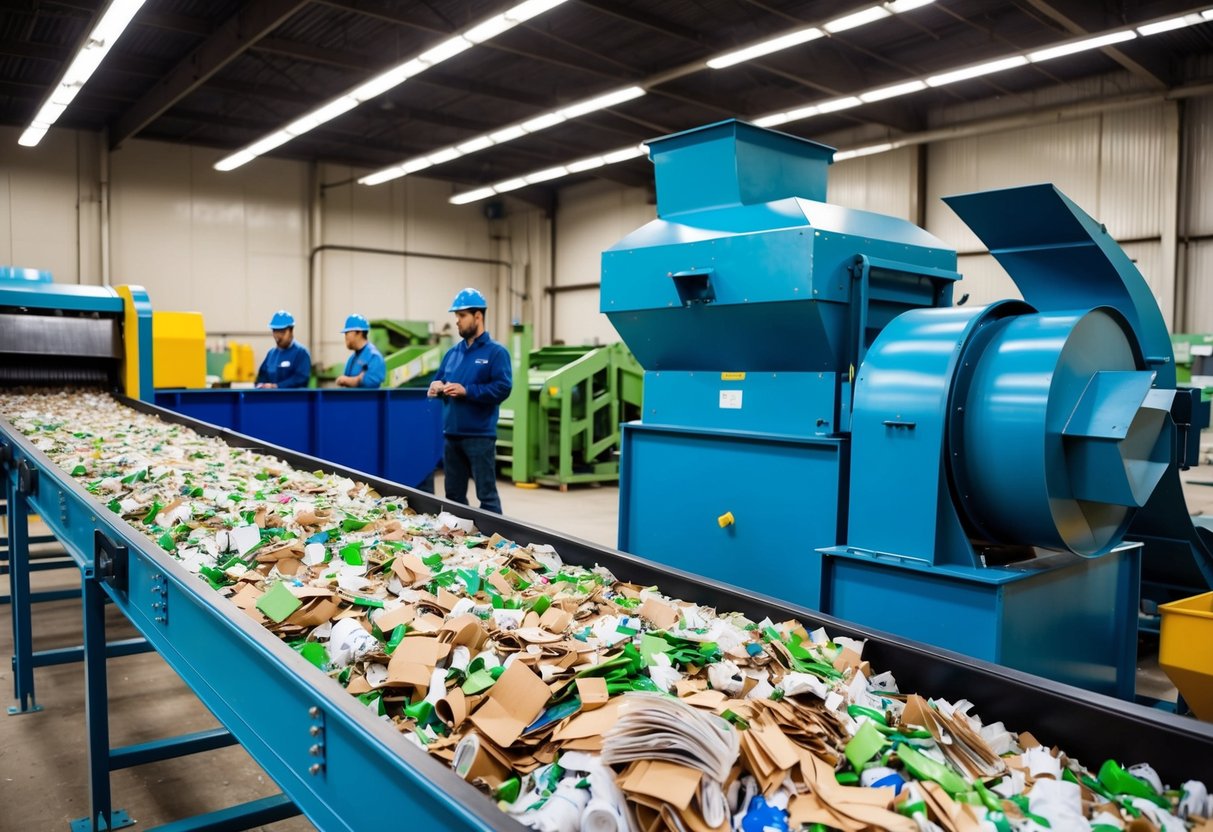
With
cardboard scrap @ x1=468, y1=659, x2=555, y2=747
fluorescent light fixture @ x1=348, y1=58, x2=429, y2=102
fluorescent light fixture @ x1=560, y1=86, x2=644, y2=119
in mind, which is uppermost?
fluorescent light fixture @ x1=560, y1=86, x2=644, y2=119

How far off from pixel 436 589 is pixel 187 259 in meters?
13.1

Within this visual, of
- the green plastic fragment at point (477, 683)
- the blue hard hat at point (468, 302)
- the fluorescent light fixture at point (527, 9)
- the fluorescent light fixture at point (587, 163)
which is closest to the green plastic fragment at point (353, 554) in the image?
the green plastic fragment at point (477, 683)

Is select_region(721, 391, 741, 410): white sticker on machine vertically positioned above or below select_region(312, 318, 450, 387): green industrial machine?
below

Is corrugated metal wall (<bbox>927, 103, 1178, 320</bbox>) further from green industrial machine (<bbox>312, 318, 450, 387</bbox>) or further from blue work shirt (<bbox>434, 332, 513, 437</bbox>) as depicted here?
blue work shirt (<bbox>434, 332, 513, 437</bbox>)

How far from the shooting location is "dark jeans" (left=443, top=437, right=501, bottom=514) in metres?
5.44

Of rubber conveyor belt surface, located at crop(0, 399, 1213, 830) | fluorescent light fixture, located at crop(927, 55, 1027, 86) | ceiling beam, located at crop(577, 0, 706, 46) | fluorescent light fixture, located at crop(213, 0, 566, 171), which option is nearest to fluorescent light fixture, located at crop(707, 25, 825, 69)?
ceiling beam, located at crop(577, 0, 706, 46)

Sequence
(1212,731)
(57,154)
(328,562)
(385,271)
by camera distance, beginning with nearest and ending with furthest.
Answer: (1212,731), (328,562), (57,154), (385,271)

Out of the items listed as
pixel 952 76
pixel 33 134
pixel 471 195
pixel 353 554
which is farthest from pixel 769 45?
pixel 33 134

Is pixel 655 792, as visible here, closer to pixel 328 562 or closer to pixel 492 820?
pixel 492 820

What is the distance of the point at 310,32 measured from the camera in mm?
9625

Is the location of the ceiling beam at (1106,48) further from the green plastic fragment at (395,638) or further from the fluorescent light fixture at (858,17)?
the green plastic fragment at (395,638)

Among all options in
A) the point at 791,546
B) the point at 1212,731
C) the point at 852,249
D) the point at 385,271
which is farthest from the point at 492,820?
the point at 385,271

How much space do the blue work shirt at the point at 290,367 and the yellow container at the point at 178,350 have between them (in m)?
0.75

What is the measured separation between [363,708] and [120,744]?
2676 millimetres
